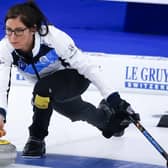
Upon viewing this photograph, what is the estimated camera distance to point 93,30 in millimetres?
4758

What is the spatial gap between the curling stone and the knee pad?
198mm

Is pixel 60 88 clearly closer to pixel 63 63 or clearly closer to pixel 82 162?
pixel 63 63

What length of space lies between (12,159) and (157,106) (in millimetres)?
1209

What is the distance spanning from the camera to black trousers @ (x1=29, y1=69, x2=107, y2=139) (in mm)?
2104

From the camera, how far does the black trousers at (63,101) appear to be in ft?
6.90

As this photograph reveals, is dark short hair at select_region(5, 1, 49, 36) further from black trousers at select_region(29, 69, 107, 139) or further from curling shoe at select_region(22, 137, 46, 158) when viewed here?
curling shoe at select_region(22, 137, 46, 158)

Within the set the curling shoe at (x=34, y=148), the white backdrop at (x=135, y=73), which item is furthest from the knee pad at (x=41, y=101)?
the white backdrop at (x=135, y=73)

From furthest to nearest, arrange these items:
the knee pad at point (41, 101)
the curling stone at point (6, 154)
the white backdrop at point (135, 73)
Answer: the white backdrop at point (135, 73), the knee pad at point (41, 101), the curling stone at point (6, 154)

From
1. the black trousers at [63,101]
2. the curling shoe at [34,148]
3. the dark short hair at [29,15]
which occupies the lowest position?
the curling shoe at [34,148]

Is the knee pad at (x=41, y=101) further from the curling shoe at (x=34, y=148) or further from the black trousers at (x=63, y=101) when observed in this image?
the curling shoe at (x=34, y=148)

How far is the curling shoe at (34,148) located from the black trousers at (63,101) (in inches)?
0.7

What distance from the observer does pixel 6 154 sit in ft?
6.23

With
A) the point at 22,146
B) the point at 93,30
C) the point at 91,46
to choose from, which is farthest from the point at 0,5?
the point at 22,146

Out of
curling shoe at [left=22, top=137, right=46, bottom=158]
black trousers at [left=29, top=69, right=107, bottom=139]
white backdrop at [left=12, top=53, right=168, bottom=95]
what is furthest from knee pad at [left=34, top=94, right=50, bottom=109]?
white backdrop at [left=12, top=53, right=168, bottom=95]
